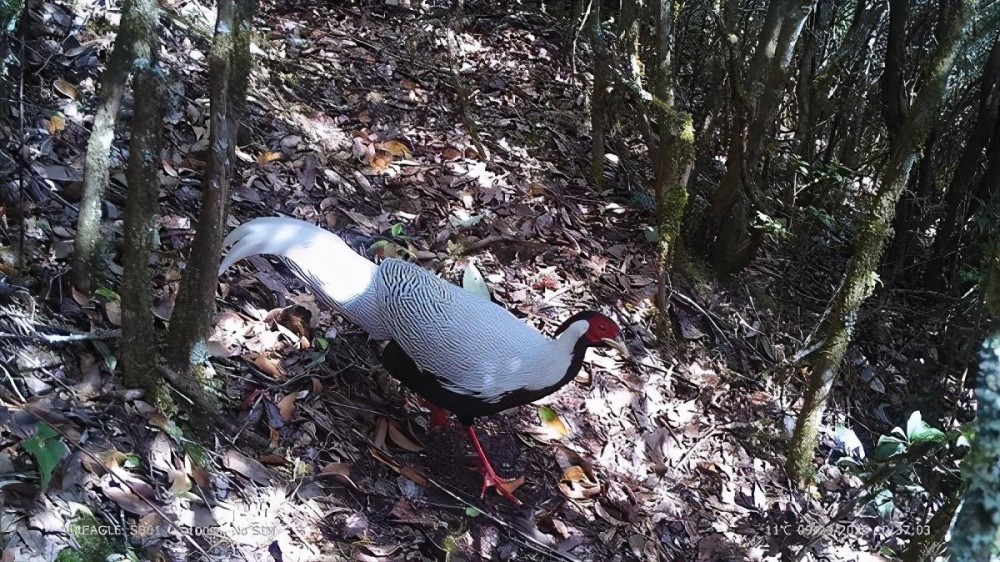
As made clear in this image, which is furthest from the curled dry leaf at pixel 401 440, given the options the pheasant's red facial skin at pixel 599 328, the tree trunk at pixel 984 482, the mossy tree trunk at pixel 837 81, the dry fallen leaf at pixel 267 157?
the mossy tree trunk at pixel 837 81

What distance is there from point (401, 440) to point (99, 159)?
1594mm

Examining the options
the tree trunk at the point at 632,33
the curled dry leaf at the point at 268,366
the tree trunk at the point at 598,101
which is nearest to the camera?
the curled dry leaf at the point at 268,366

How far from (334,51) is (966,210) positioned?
4.12 meters

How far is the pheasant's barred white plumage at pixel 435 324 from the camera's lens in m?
3.33

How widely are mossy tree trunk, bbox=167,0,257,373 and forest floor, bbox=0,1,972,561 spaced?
10.8 inches

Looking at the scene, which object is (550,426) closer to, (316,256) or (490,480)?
(490,480)

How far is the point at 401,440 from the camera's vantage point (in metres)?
3.43

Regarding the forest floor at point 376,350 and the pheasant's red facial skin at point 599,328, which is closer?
the forest floor at point 376,350

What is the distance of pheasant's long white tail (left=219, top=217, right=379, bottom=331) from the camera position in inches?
124

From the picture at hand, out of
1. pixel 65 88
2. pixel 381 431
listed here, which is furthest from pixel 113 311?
pixel 65 88

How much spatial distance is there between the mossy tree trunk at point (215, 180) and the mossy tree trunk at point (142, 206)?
0.11m

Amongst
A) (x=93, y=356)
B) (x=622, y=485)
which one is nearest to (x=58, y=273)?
(x=93, y=356)

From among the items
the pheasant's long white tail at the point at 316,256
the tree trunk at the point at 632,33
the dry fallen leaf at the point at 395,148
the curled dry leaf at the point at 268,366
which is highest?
the tree trunk at the point at 632,33

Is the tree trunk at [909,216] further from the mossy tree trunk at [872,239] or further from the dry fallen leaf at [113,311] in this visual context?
the dry fallen leaf at [113,311]
